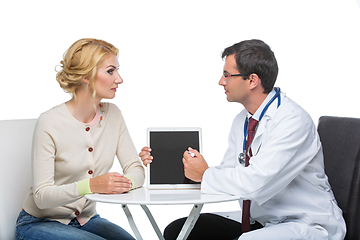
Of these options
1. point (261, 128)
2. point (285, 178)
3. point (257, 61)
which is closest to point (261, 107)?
point (261, 128)

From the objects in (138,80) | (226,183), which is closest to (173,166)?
(226,183)

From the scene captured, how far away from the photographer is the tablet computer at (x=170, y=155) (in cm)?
241

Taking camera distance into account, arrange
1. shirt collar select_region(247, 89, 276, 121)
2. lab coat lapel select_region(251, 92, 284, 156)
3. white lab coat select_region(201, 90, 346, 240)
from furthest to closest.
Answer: shirt collar select_region(247, 89, 276, 121) < lab coat lapel select_region(251, 92, 284, 156) < white lab coat select_region(201, 90, 346, 240)

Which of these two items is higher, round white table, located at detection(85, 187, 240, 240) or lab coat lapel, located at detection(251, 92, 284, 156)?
lab coat lapel, located at detection(251, 92, 284, 156)

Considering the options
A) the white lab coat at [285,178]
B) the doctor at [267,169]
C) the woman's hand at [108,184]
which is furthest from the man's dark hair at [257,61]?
the woman's hand at [108,184]

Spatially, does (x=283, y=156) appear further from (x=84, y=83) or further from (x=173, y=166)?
(x=84, y=83)

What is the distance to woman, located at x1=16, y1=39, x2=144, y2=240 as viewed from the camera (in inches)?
92.2

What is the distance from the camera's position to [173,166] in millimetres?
2441

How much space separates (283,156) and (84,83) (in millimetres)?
1249

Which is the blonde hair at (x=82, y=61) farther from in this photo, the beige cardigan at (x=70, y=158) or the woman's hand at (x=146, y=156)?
the woman's hand at (x=146, y=156)

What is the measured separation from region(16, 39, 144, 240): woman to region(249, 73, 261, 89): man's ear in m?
0.81

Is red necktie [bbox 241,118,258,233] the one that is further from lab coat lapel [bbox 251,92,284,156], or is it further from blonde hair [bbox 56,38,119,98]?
blonde hair [bbox 56,38,119,98]

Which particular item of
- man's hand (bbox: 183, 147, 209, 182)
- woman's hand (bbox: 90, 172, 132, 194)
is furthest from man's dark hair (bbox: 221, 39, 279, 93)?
woman's hand (bbox: 90, 172, 132, 194)

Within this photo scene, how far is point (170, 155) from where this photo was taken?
2.45m
